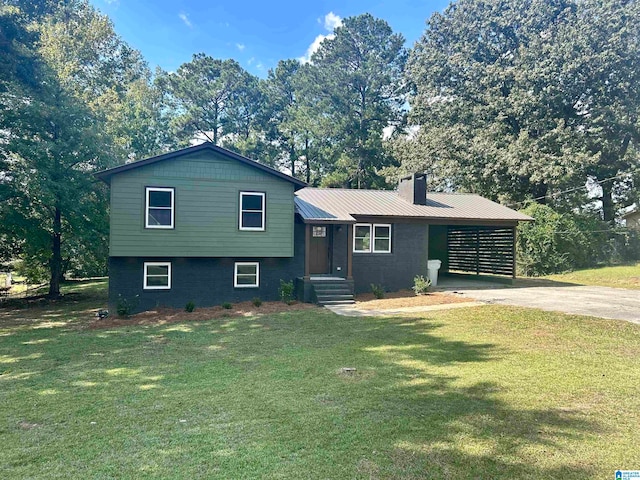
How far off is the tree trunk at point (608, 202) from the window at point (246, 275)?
25.2m

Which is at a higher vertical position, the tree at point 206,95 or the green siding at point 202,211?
the tree at point 206,95

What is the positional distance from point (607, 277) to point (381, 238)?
1238cm

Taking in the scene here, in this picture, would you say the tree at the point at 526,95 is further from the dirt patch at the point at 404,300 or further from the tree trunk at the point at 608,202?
the dirt patch at the point at 404,300

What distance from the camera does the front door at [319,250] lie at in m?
15.1

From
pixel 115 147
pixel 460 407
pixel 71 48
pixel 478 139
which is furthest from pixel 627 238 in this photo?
pixel 71 48

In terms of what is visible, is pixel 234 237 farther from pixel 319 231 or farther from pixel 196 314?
pixel 319 231

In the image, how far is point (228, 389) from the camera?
17.4 feet

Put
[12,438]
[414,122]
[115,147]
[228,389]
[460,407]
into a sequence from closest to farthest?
[12,438]
[460,407]
[228,389]
[115,147]
[414,122]

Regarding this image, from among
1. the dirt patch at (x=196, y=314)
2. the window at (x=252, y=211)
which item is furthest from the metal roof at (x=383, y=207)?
the dirt patch at (x=196, y=314)

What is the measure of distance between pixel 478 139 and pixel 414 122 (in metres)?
6.37

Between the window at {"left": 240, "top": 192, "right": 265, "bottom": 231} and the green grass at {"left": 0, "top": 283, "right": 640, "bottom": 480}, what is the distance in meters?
5.09

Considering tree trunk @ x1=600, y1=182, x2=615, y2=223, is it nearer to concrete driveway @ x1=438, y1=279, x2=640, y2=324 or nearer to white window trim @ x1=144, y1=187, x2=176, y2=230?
concrete driveway @ x1=438, y1=279, x2=640, y2=324

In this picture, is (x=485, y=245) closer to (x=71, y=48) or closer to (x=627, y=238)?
(x=627, y=238)

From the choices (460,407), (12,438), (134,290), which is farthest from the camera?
(134,290)
